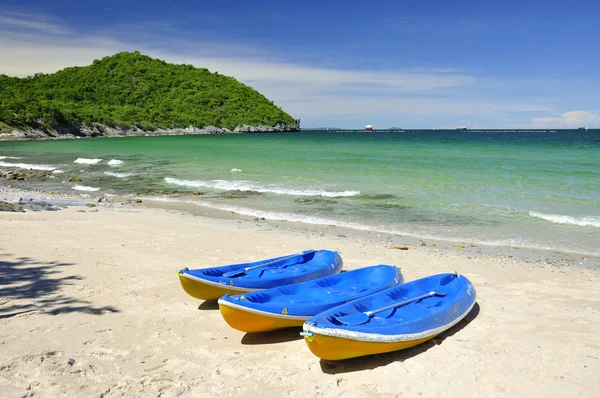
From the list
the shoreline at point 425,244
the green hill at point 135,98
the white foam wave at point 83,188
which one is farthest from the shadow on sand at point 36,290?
the green hill at point 135,98

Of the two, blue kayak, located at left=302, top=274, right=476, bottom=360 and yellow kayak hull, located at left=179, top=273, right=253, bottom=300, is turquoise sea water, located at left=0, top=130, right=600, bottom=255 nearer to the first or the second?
blue kayak, located at left=302, top=274, right=476, bottom=360

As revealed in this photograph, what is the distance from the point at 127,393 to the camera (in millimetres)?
4223

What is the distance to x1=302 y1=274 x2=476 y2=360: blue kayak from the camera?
462cm

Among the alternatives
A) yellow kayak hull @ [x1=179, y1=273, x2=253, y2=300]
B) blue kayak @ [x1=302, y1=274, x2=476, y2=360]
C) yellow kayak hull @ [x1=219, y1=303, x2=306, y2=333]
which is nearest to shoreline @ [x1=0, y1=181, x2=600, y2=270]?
blue kayak @ [x1=302, y1=274, x2=476, y2=360]

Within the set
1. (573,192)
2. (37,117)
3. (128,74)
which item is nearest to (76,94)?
(128,74)

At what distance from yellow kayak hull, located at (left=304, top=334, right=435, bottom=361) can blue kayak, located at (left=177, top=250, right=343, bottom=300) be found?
2193 millimetres

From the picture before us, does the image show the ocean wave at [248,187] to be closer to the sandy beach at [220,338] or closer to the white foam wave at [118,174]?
the white foam wave at [118,174]

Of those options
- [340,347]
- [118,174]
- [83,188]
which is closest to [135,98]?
[118,174]

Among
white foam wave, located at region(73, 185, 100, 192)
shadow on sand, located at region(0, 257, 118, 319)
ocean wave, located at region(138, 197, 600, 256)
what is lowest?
white foam wave, located at region(73, 185, 100, 192)

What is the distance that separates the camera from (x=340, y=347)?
15.2ft

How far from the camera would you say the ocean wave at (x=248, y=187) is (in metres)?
18.9

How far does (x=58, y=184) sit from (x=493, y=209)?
19542 mm

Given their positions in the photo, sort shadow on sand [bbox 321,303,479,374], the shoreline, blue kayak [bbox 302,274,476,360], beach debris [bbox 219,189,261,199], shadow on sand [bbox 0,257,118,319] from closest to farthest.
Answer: blue kayak [bbox 302,274,476,360], shadow on sand [bbox 321,303,479,374], shadow on sand [bbox 0,257,118,319], the shoreline, beach debris [bbox 219,189,261,199]

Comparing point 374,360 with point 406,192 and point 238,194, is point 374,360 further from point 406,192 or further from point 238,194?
point 406,192
